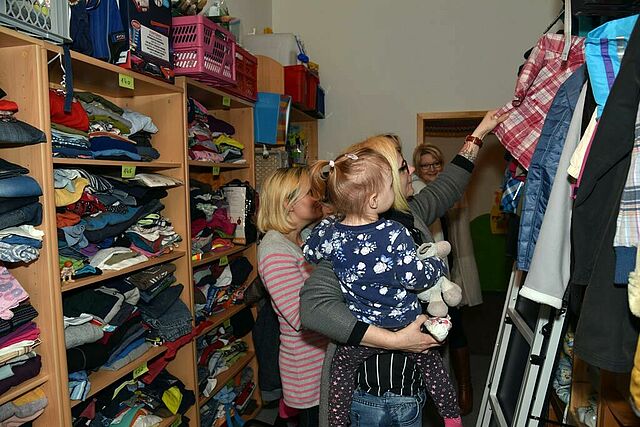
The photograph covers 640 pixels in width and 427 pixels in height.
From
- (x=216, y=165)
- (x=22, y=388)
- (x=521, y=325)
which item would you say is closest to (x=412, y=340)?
(x=521, y=325)

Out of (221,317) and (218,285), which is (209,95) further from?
(221,317)

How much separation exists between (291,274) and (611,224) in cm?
126

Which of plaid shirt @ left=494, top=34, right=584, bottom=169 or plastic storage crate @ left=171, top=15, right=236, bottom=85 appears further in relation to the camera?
plastic storage crate @ left=171, top=15, right=236, bottom=85

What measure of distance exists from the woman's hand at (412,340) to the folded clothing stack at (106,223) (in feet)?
3.75

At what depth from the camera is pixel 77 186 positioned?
5.95 feet

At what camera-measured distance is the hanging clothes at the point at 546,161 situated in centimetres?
152

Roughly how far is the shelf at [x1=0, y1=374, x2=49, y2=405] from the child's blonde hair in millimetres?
1086

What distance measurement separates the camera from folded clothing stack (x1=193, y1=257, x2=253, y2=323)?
2.65 meters

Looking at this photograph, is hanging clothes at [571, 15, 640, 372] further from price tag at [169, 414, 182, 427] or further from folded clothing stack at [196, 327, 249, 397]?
folded clothing stack at [196, 327, 249, 397]

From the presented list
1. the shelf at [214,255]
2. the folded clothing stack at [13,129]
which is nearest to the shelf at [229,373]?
the shelf at [214,255]

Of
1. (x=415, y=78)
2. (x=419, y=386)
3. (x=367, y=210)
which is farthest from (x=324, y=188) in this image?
(x=415, y=78)

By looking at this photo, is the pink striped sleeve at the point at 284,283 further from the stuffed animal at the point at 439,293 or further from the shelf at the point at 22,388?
the shelf at the point at 22,388

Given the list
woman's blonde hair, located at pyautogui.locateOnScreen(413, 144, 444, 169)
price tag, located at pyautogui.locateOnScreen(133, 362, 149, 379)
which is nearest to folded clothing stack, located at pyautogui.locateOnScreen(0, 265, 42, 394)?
price tag, located at pyautogui.locateOnScreen(133, 362, 149, 379)

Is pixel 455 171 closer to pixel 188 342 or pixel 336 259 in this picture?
pixel 336 259
